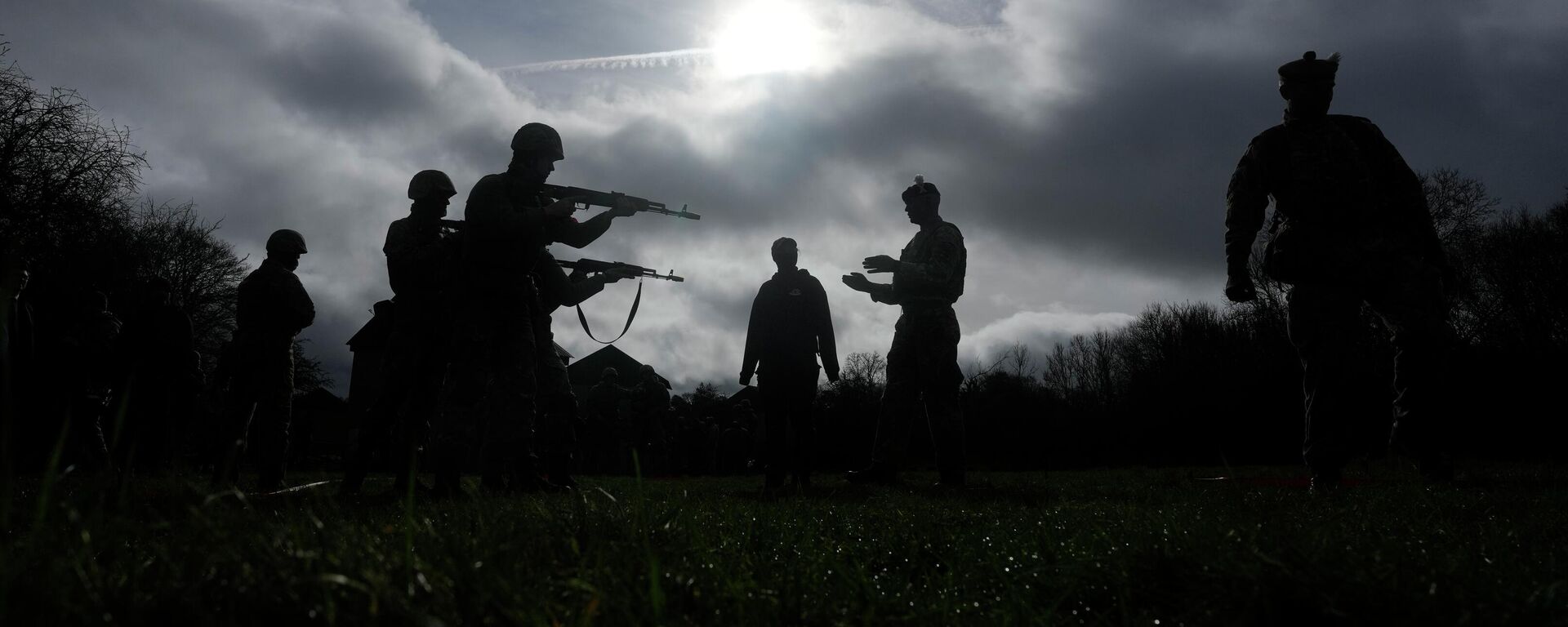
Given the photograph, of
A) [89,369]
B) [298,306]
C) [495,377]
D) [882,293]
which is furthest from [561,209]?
[89,369]

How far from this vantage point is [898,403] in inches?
329

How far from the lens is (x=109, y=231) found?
82.3ft

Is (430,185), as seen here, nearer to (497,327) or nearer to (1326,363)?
(497,327)

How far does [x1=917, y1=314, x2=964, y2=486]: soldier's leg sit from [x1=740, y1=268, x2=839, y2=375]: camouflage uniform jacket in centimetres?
94

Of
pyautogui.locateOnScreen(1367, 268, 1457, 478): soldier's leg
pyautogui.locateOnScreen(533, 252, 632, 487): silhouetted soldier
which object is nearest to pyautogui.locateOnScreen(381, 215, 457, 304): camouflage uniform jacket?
pyautogui.locateOnScreen(533, 252, 632, 487): silhouetted soldier

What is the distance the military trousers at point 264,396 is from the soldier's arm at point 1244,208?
289 inches

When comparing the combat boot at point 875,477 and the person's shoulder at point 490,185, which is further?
the combat boot at point 875,477

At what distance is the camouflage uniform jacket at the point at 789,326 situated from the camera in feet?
26.7

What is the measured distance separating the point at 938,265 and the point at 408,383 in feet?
14.8

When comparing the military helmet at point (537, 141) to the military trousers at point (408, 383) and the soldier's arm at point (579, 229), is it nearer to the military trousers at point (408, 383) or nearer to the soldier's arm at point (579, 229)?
the soldier's arm at point (579, 229)

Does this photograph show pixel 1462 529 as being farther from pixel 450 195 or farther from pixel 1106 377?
pixel 1106 377

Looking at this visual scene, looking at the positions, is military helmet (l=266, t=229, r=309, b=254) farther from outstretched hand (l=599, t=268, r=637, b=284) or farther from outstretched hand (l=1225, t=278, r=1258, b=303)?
outstretched hand (l=1225, t=278, r=1258, b=303)

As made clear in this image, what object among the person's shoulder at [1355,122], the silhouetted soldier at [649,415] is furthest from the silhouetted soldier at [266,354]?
the silhouetted soldier at [649,415]

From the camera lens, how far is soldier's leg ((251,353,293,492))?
7254 millimetres
